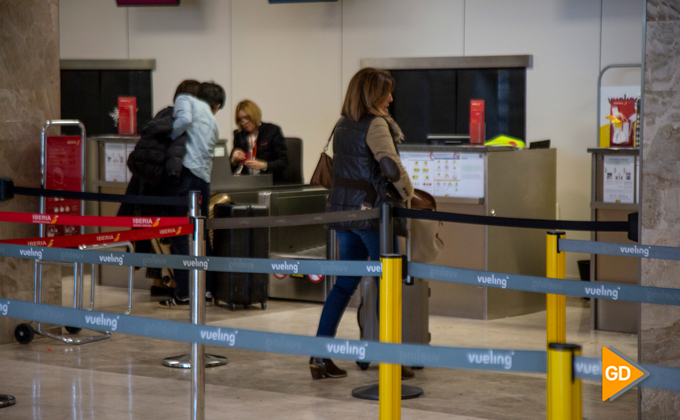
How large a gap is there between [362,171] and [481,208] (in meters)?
2.04

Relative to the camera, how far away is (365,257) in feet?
15.0

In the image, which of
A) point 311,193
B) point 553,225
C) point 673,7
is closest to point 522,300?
point 311,193

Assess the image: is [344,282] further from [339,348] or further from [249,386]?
[339,348]

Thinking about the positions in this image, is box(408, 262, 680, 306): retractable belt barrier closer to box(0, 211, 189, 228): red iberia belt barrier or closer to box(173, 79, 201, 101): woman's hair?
box(0, 211, 189, 228): red iberia belt barrier

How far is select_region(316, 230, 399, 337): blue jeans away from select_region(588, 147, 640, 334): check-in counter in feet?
7.11

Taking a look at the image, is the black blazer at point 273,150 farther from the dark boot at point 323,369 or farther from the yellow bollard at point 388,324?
the yellow bollard at point 388,324

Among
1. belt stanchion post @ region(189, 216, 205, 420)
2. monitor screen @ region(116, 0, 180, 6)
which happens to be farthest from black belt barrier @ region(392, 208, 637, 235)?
monitor screen @ region(116, 0, 180, 6)

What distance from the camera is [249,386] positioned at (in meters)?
4.46

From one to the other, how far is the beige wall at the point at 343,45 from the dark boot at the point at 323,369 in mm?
4585

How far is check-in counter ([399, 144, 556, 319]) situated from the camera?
20.4 ft

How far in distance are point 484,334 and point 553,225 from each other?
2107mm

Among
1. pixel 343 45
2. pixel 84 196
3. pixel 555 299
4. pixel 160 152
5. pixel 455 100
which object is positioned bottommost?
pixel 555 299

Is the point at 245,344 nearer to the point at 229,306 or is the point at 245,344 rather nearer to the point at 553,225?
the point at 553,225

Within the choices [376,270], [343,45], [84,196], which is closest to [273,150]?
[343,45]
